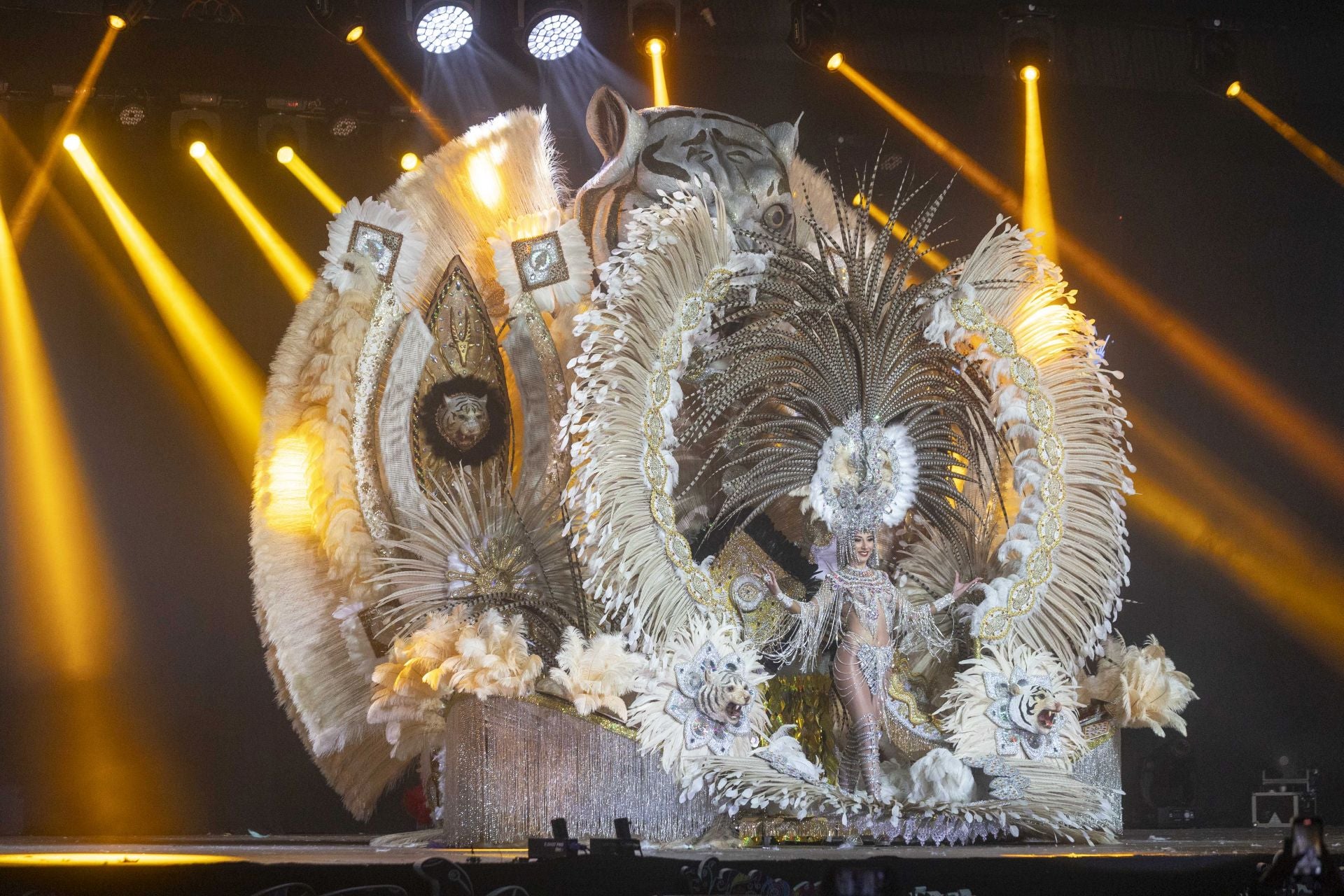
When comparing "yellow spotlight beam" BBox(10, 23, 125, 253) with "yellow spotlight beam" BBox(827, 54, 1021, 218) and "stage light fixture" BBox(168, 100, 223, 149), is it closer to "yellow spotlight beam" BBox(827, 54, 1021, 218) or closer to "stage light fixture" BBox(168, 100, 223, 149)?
"stage light fixture" BBox(168, 100, 223, 149)

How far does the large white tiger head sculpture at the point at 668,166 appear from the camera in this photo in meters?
5.35

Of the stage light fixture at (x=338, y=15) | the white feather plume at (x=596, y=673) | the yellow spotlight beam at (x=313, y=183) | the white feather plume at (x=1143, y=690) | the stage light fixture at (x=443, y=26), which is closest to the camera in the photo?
the white feather plume at (x=596, y=673)

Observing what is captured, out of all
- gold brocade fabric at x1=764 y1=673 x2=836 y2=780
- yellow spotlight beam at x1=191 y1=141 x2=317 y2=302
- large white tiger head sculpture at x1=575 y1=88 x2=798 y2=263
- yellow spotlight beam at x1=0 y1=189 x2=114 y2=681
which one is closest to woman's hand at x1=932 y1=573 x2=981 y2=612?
gold brocade fabric at x1=764 y1=673 x2=836 y2=780

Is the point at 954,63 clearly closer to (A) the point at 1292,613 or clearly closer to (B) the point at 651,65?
(B) the point at 651,65

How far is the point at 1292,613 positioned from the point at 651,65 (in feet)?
14.9

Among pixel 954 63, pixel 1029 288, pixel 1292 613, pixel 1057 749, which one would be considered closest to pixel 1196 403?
pixel 1292 613

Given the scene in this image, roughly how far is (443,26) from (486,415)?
2.30 meters

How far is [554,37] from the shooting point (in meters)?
6.65

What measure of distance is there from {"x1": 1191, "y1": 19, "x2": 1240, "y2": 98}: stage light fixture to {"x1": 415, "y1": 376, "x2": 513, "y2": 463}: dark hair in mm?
4597

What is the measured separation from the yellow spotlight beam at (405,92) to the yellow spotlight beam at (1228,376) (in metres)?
3.17

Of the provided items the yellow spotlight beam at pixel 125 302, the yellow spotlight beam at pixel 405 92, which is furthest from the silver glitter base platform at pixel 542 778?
the yellow spotlight beam at pixel 405 92

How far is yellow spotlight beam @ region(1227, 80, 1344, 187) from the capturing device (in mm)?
7977

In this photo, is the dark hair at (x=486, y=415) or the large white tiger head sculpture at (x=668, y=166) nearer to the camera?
the dark hair at (x=486, y=415)

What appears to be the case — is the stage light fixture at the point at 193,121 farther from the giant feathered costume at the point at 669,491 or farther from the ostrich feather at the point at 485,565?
the ostrich feather at the point at 485,565
